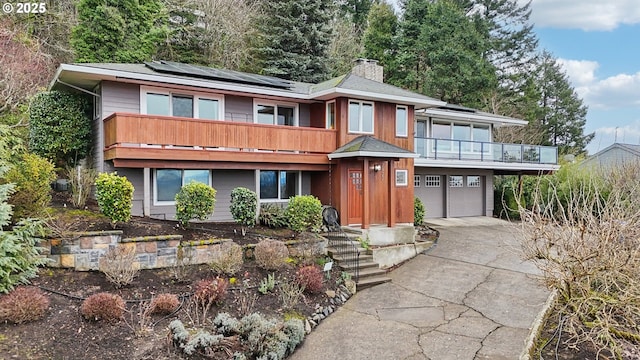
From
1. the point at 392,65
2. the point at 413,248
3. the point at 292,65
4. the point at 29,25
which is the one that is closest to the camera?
the point at 413,248

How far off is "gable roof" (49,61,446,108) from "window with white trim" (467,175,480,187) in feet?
23.7

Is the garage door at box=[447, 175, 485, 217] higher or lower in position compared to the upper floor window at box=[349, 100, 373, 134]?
lower

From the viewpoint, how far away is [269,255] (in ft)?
32.7

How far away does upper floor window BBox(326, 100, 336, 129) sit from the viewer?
15297 mm

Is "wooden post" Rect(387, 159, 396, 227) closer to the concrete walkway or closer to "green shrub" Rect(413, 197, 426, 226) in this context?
the concrete walkway

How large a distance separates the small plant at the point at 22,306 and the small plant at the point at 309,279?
Result: 516 cm

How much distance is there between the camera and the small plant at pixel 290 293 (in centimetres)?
898

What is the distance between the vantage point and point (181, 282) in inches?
344

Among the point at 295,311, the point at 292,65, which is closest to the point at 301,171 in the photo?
the point at 295,311

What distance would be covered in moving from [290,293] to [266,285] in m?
0.61

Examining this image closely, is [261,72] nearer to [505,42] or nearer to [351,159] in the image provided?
[351,159]

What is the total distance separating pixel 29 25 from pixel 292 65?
13.8m

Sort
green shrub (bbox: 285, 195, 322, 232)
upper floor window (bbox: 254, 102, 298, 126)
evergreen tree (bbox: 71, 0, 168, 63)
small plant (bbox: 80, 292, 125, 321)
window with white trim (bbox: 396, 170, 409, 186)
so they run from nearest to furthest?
small plant (bbox: 80, 292, 125, 321) → green shrub (bbox: 285, 195, 322, 232) → upper floor window (bbox: 254, 102, 298, 126) → window with white trim (bbox: 396, 170, 409, 186) → evergreen tree (bbox: 71, 0, 168, 63)

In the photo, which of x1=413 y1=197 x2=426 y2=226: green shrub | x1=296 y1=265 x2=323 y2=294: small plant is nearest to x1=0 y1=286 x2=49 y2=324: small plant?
x1=296 y1=265 x2=323 y2=294: small plant
